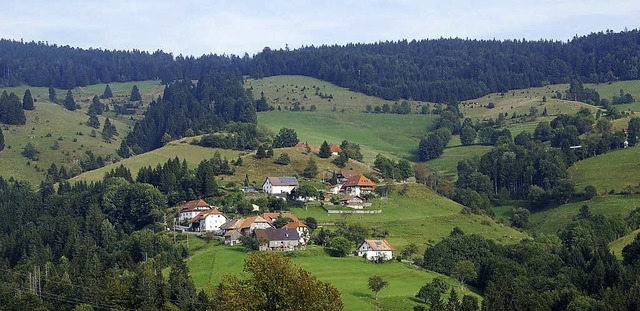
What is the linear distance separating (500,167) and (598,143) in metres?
18.0

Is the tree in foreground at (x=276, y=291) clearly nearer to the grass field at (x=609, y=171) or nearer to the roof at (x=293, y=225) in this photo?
the roof at (x=293, y=225)

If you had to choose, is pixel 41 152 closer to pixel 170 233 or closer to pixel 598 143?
pixel 170 233

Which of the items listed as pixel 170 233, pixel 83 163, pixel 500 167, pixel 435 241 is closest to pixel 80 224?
pixel 170 233

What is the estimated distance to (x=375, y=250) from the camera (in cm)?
10606

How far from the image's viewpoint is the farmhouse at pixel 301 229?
4345 inches

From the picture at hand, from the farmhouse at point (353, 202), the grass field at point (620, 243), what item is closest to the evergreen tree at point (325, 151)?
the farmhouse at point (353, 202)

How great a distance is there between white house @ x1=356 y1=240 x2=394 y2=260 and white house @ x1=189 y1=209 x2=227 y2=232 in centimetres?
2031

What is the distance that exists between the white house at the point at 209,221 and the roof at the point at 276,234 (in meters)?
11.0

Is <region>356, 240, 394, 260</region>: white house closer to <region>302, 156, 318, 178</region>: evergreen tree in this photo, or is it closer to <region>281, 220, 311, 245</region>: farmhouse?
<region>281, 220, 311, 245</region>: farmhouse

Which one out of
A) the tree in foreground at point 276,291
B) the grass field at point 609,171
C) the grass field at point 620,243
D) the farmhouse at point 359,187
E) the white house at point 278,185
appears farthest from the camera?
the grass field at point 609,171

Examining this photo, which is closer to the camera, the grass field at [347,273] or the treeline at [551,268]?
the treeline at [551,268]

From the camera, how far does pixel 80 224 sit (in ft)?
403

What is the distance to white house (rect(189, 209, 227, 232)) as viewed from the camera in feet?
385

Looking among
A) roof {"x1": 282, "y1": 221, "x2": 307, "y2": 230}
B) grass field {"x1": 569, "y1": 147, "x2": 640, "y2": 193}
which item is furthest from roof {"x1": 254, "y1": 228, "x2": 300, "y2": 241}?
grass field {"x1": 569, "y1": 147, "x2": 640, "y2": 193}
